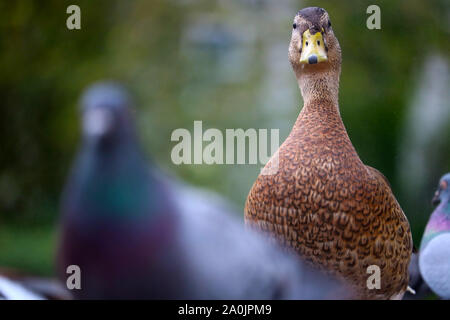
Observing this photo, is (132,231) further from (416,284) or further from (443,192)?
(443,192)

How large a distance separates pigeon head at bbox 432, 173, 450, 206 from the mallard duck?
0.22 m

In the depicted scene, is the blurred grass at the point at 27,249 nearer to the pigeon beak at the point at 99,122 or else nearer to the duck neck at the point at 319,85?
the pigeon beak at the point at 99,122

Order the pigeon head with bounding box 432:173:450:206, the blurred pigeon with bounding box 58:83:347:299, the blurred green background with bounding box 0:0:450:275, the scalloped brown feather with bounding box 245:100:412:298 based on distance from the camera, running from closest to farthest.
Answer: the blurred pigeon with bounding box 58:83:347:299 < the scalloped brown feather with bounding box 245:100:412:298 < the blurred green background with bounding box 0:0:450:275 < the pigeon head with bounding box 432:173:450:206

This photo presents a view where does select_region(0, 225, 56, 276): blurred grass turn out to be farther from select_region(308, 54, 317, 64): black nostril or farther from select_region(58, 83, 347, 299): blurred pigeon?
select_region(308, 54, 317, 64): black nostril

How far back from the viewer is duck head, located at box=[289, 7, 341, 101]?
4.04ft

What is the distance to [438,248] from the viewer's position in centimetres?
144

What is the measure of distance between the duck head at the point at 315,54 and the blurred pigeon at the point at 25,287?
2.81 ft

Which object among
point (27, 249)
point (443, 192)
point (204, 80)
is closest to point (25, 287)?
point (27, 249)

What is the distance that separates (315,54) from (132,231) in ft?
1.99

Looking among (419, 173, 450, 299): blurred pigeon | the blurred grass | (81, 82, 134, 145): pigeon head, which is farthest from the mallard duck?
the blurred grass

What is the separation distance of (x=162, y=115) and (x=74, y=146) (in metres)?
0.24

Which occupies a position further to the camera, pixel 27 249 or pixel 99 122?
pixel 27 249

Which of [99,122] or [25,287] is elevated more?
[99,122]

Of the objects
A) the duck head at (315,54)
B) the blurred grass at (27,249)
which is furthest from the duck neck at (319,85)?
the blurred grass at (27,249)
